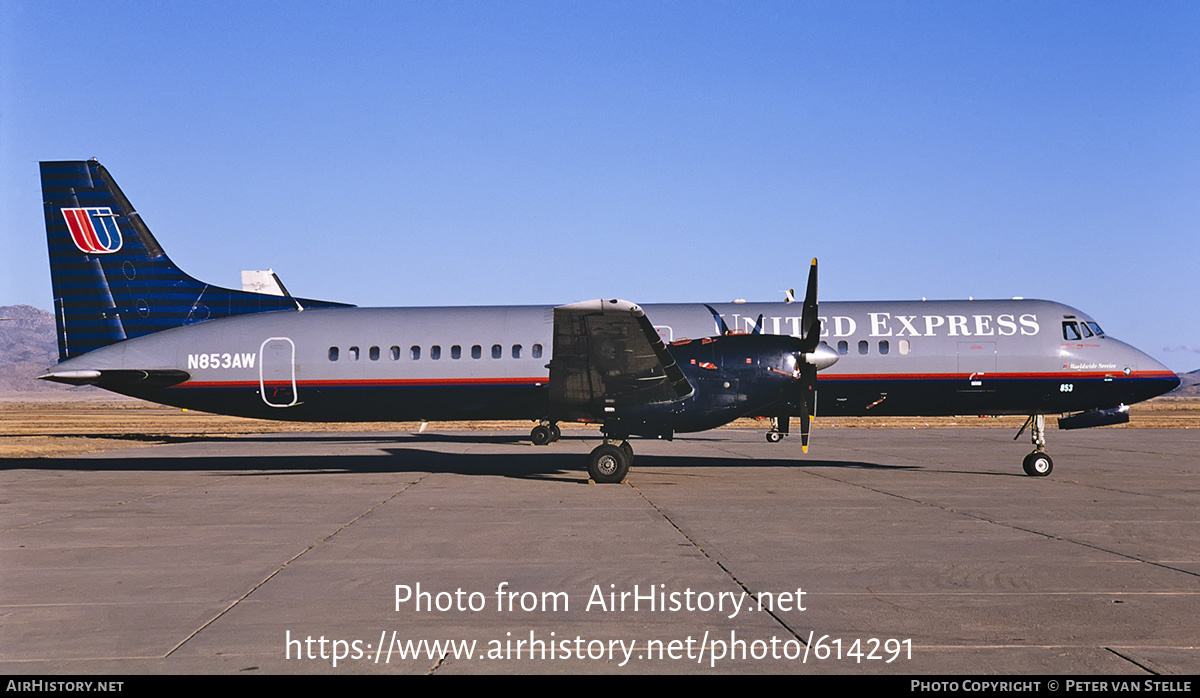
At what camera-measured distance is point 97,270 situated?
78.6 feet

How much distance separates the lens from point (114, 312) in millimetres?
23859

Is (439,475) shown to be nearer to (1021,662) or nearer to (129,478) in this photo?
(129,478)

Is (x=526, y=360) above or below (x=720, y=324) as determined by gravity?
below

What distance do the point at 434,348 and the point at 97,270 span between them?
9.28 m

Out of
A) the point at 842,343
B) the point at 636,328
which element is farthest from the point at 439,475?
the point at 842,343

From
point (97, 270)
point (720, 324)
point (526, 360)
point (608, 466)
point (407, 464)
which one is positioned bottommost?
point (407, 464)

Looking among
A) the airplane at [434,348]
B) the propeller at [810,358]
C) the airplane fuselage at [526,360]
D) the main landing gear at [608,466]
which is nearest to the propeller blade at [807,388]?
the propeller at [810,358]

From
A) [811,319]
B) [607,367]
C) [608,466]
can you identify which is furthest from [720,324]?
[608,466]

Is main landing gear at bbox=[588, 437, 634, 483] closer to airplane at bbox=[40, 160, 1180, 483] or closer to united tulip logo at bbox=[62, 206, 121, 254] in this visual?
airplane at bbox=[40, 160, 1180, 483]

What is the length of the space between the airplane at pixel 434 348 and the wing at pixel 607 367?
2.40 feet

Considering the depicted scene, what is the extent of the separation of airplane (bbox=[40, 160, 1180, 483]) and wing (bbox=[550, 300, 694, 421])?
73cm

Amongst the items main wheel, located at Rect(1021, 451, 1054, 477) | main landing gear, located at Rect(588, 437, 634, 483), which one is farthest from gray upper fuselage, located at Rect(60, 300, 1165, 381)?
main landing gear, located at Rect(588, 437, 634, 483)

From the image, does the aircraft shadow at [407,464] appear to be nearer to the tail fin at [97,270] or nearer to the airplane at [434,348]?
the airplane at [434,348]

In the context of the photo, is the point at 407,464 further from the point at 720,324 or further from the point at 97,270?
the point at 97,270
